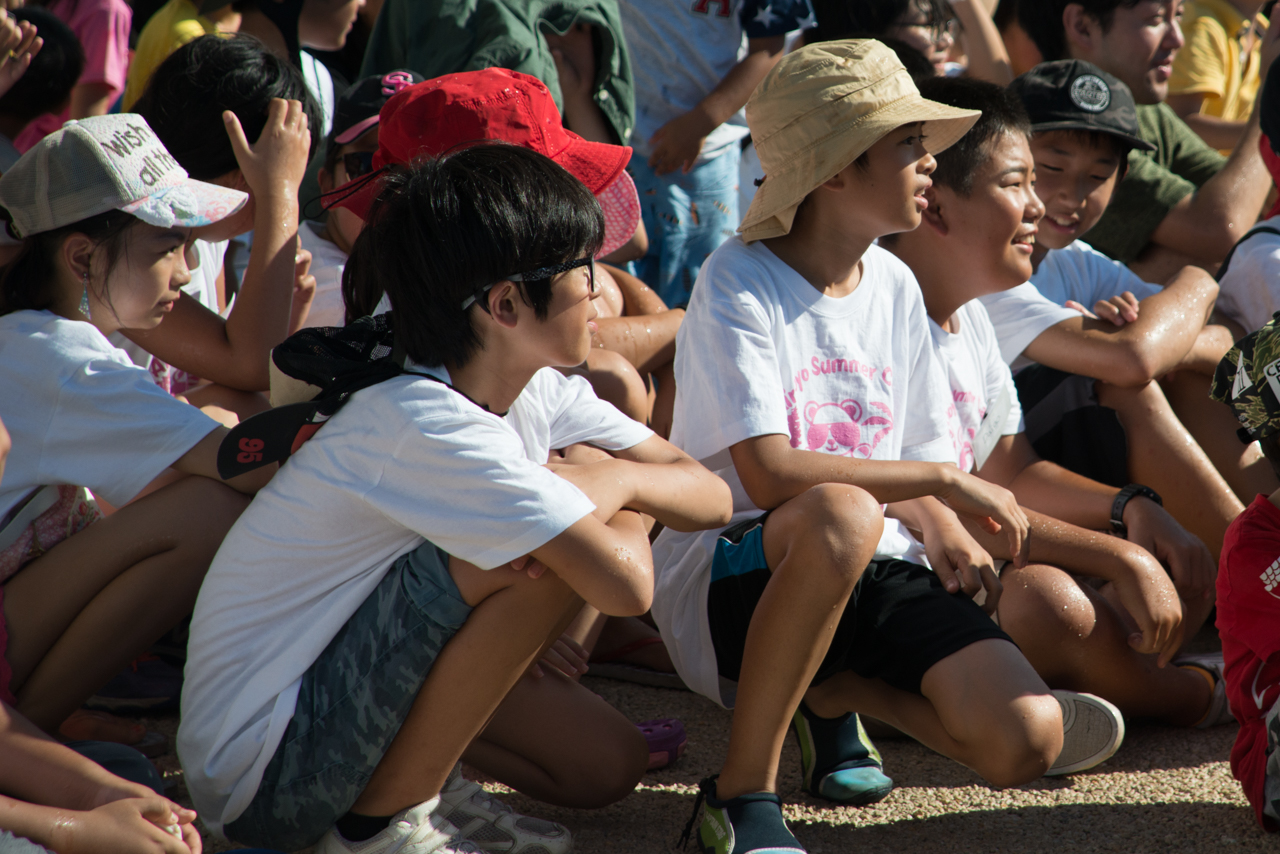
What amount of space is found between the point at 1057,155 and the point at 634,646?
194 centimetres

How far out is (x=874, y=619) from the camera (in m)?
2.37

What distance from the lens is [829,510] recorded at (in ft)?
6.96

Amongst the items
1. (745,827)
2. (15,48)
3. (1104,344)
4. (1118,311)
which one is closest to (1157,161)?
(1118,311)

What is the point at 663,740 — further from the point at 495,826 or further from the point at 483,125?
the point at 483,125

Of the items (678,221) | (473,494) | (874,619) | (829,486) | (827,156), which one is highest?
(827,156)

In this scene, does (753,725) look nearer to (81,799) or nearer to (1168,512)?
(81,799)

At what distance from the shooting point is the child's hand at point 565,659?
2414mm

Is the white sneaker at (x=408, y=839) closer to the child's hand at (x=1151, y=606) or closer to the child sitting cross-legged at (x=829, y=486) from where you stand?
the child sitting cross-legged at (x=829, y=486)

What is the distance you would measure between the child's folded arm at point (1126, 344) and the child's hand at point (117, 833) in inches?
95.8

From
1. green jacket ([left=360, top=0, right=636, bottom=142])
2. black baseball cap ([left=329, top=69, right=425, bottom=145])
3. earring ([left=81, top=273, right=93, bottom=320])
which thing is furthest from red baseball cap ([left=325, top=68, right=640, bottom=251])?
green jacket ([left=360, top=0, right=636, bottom=142])

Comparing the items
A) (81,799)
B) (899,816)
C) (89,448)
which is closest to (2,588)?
(89,448)

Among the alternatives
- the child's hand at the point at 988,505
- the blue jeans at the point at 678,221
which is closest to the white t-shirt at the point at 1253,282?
the child's hand at the point at 988,505

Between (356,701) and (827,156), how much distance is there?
4.89ft

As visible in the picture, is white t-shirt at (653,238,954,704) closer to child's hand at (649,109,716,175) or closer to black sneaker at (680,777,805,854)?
black sneaker at (680,777,805,854)
